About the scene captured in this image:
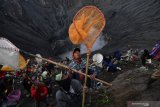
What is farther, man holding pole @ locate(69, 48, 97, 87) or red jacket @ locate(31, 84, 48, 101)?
red jacket @ locate(31, 84, 48, 101)

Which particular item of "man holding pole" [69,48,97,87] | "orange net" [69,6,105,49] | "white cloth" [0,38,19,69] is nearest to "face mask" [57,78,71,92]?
"man holding pole" [69,48,97,87]

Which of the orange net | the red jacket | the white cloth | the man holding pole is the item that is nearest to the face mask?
the man holding pole

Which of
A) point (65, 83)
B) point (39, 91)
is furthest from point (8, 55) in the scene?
point (65, 83)

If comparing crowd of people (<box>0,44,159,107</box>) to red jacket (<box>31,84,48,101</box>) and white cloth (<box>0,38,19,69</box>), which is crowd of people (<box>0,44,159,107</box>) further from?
white cloth (<box>0,38,19,69</box>)

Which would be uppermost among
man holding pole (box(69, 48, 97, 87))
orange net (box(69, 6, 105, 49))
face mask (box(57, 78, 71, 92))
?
orange net (box(69, 6, 105, 49))

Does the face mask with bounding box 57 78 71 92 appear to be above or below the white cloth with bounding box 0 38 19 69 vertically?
below

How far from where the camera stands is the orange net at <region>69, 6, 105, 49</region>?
866cm

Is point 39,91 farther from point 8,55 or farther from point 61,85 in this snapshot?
point 61,85

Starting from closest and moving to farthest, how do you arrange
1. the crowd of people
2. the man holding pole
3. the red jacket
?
the crowd of people, the man holding pole, the red jacket

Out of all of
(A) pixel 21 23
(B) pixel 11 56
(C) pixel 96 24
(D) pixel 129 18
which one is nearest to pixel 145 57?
(C) pixel 96 24

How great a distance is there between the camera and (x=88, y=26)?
8.71m

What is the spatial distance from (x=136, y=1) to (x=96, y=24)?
1903cm

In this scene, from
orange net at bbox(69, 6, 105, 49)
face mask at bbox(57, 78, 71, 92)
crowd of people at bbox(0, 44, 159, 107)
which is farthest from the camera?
orange net at bbox(69, 6, 105, 49)

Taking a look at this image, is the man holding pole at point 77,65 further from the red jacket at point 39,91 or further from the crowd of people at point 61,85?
the red jacket at point 39,91
